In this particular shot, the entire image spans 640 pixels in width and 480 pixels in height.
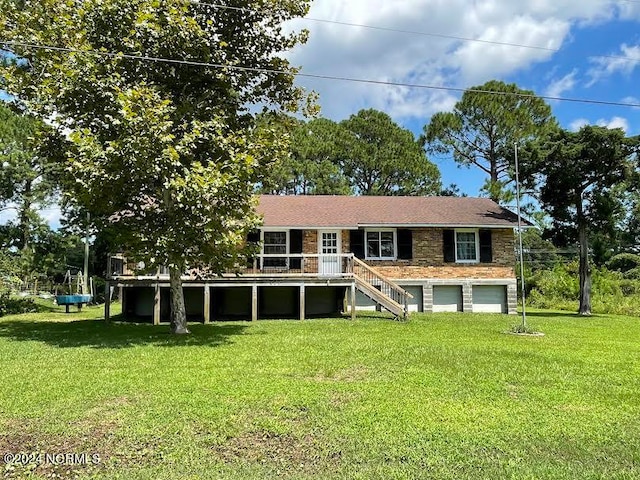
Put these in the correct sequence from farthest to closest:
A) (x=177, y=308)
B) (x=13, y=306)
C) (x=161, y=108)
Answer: (x=13, y=306) < (x=177, y=308) < (x=161, y=108)

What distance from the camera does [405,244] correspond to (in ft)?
70.7

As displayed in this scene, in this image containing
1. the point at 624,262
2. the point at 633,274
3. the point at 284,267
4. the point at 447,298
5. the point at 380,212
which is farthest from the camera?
the point at 624,262

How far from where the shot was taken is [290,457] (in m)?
5.06

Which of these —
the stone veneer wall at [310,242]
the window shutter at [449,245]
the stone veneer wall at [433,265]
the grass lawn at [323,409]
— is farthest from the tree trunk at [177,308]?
the window shutter at [449,245]

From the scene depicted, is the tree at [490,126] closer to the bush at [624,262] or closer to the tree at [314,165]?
the tree at [314,165]

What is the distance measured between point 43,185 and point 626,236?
47.2 m

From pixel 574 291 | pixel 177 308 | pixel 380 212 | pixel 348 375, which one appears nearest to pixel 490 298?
pixel 380 212

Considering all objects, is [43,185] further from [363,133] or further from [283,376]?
[283,376]

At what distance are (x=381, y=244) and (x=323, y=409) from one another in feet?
50.6

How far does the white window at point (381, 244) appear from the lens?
2148 cm

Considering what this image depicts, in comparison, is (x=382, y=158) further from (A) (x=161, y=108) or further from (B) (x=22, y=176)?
(A) (x=161, y=108)

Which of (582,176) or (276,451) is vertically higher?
(582,176)

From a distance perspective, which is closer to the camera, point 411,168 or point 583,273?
point 583,273

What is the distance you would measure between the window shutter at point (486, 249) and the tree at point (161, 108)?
1181cm
